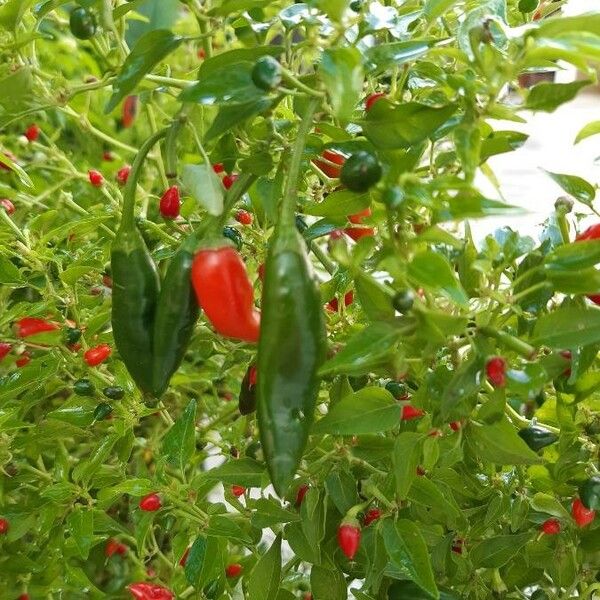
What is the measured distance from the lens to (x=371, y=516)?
31.8 inches

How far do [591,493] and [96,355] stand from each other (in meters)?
0.51

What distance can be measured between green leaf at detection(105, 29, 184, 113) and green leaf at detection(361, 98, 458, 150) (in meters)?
0.16

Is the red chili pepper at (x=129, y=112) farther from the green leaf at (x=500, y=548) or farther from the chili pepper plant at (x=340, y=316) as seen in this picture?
the green leaf at (x=500, y=548)

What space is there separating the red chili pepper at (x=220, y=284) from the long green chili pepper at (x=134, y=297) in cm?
7

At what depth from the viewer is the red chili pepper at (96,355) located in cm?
92

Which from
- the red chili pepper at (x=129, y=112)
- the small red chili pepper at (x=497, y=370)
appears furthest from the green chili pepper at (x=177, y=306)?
the red chili pepper at (x=129, y=112)

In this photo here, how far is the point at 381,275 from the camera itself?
656 millimetres

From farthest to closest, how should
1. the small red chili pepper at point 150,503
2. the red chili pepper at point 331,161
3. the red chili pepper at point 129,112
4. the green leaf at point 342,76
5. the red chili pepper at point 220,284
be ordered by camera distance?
the red chili pepper at point 129,112
the small red chili pepper at point 150,503
the red chili pepper at point 331,161
the red chili pepper at point 220,284
the green leaf at point 342,76

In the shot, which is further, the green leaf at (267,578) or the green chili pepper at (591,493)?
the green leaf at (267,578)

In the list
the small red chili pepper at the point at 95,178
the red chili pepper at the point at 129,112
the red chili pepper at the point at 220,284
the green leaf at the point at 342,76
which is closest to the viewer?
the green leaf at the point at 342,76

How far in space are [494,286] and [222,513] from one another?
39 centimetres

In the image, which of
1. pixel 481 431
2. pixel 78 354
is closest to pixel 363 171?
pixel 481 431

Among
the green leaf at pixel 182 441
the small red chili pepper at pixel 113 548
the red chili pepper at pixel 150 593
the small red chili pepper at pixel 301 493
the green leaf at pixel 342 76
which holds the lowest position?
the small red chili pepper at pixel 113 548

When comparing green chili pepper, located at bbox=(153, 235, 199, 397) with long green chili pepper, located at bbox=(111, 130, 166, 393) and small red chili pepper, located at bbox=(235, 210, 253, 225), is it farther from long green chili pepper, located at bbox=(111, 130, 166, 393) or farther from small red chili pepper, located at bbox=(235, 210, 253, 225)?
small red chili pepper, located at bbox=(235, 210, 253, 225)
